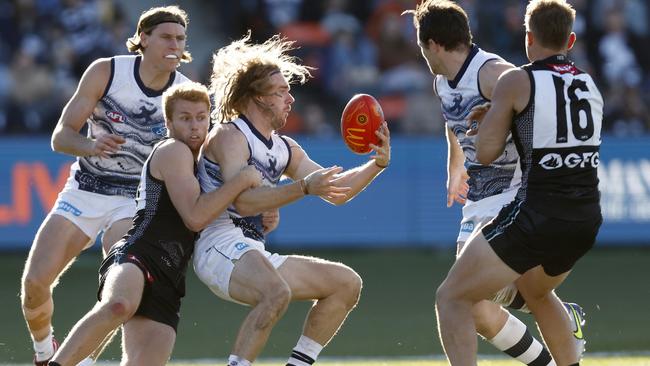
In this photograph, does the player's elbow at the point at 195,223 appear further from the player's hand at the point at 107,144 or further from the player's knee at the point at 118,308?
the player's hand at the point at 107,144

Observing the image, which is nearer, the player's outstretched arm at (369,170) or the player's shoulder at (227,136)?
the player's shoulder at (227,136)

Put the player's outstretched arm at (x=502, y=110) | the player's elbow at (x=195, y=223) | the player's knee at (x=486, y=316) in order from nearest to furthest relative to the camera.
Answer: the player's outstretched arm at (x=502, y=110) < the player's elbow at (x=195, y=223) < the player's knee at (x=486, y=316)

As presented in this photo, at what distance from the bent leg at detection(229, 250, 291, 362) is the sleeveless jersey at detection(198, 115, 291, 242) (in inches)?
11.2

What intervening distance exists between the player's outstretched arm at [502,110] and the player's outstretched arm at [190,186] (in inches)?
46.7

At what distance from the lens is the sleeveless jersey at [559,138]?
603 centimetres

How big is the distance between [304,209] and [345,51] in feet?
10.8

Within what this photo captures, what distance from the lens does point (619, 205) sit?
13609 mm

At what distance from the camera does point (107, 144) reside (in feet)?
23.1

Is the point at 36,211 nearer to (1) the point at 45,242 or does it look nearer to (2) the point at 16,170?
(2) the point at 16,170

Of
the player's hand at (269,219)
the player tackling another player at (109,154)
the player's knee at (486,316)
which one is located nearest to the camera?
the player's hand at (269,219)

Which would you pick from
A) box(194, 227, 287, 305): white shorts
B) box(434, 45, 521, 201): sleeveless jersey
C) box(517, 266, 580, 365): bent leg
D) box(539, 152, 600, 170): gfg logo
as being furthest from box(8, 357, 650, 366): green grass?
box(539, 152, 600, 170): gfg logo

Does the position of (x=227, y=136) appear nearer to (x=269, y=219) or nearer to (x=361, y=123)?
(x=269, y=219)

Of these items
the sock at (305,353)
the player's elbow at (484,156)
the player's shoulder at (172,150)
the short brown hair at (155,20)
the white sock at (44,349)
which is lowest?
the white sock at (44,349)

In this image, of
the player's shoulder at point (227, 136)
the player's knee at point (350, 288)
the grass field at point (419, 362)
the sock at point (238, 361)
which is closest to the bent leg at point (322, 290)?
the player's knee at point (350, 288)
